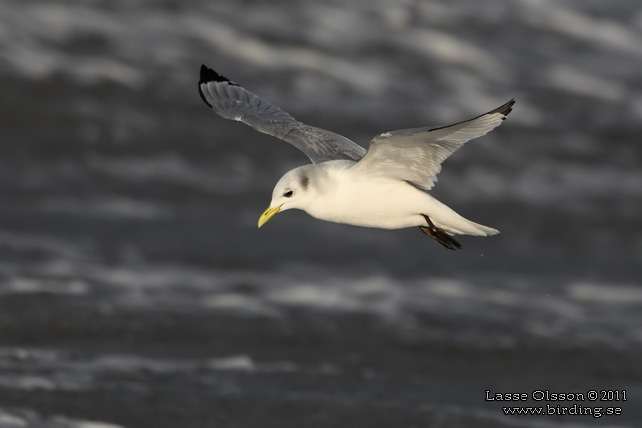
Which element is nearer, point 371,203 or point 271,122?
point 371,203

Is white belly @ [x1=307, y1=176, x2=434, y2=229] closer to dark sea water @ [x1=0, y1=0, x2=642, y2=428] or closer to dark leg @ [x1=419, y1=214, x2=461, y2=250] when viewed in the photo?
dark leg @ [x1=419, y1=214, x2=461, y2=250]

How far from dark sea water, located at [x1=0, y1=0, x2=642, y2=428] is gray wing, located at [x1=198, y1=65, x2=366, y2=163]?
9.32 feet

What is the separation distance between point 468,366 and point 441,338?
52 centimetres

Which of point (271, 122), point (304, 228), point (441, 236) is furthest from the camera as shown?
point (304, 228)

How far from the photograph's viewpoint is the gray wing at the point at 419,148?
15.7 ft

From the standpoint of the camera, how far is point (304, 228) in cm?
1249

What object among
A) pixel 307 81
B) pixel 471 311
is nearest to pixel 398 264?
pixel 471 311

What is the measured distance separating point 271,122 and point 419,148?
4.41 ft

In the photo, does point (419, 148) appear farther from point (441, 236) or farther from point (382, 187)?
point (441, 236)

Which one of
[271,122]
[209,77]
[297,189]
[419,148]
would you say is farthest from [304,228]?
[419,148]

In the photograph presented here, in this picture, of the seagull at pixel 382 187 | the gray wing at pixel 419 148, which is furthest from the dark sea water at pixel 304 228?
the gray wing at pixel 419 148

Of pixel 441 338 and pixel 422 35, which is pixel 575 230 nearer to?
pixel 441 338

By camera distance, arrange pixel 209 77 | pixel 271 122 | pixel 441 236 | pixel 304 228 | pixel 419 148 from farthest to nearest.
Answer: pixel 304 228 → pixel 209 77 → pixel 271 122 → pixel 441 236 → pixel 419 148

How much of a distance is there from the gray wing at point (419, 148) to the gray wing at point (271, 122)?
2.22 ft
